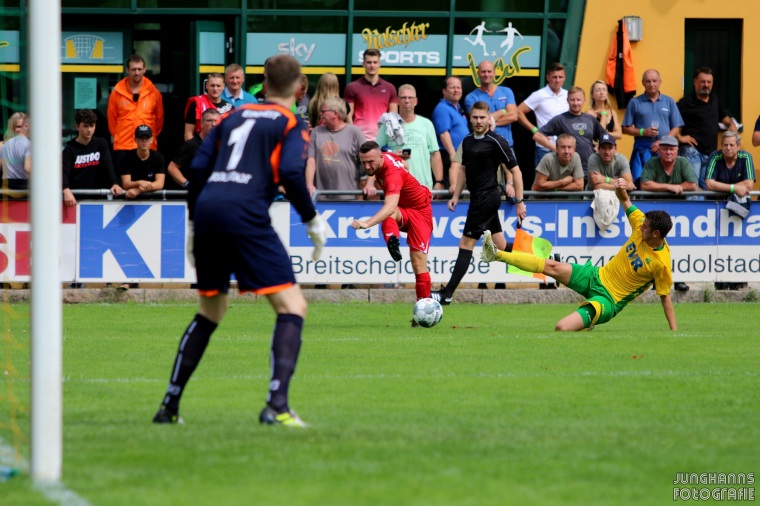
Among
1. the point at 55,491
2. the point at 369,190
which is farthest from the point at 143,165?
the point at 55,491

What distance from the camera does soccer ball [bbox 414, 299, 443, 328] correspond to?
13938 mm

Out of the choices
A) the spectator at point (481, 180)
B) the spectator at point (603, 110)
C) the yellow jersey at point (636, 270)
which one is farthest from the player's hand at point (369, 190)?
the yellow jersey at point (636, 270)

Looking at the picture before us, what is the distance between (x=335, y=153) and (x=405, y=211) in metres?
2.61

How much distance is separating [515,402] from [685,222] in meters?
10.1

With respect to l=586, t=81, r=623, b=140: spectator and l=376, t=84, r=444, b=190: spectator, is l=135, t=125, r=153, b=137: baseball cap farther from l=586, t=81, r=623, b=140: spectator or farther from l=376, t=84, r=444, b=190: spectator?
l=586, t=81, r=623, b=140: spectator

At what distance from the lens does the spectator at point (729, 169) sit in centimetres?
1820

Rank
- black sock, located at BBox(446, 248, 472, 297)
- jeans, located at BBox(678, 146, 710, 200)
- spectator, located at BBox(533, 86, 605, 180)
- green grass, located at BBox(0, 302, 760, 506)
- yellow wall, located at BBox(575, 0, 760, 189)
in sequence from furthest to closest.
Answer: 1. yellow wall, located at BBox(575, 0, 760, 189)
2. jeans, located at BBox(678, 146, 710, 200)
3. spectator, located at BBox(533, 86, 605, 180)
4. black sock, located at BBox(446, 248, 472, 297)
5. green grass, located at BBox(0, 302, 760, 506)

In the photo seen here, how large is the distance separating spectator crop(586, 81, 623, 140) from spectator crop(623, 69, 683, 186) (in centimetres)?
19

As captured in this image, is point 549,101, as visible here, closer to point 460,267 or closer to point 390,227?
point 460,267

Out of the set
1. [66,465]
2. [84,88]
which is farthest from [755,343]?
[84,88]

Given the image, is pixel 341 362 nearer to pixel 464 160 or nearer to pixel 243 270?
pixel 243 270

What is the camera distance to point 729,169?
18344mm

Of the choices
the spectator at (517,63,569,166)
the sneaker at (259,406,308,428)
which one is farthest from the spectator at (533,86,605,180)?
the sneaker at (259,406,308,428)

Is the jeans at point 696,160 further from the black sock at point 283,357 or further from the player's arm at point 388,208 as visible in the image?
the black sock at point 283,357
